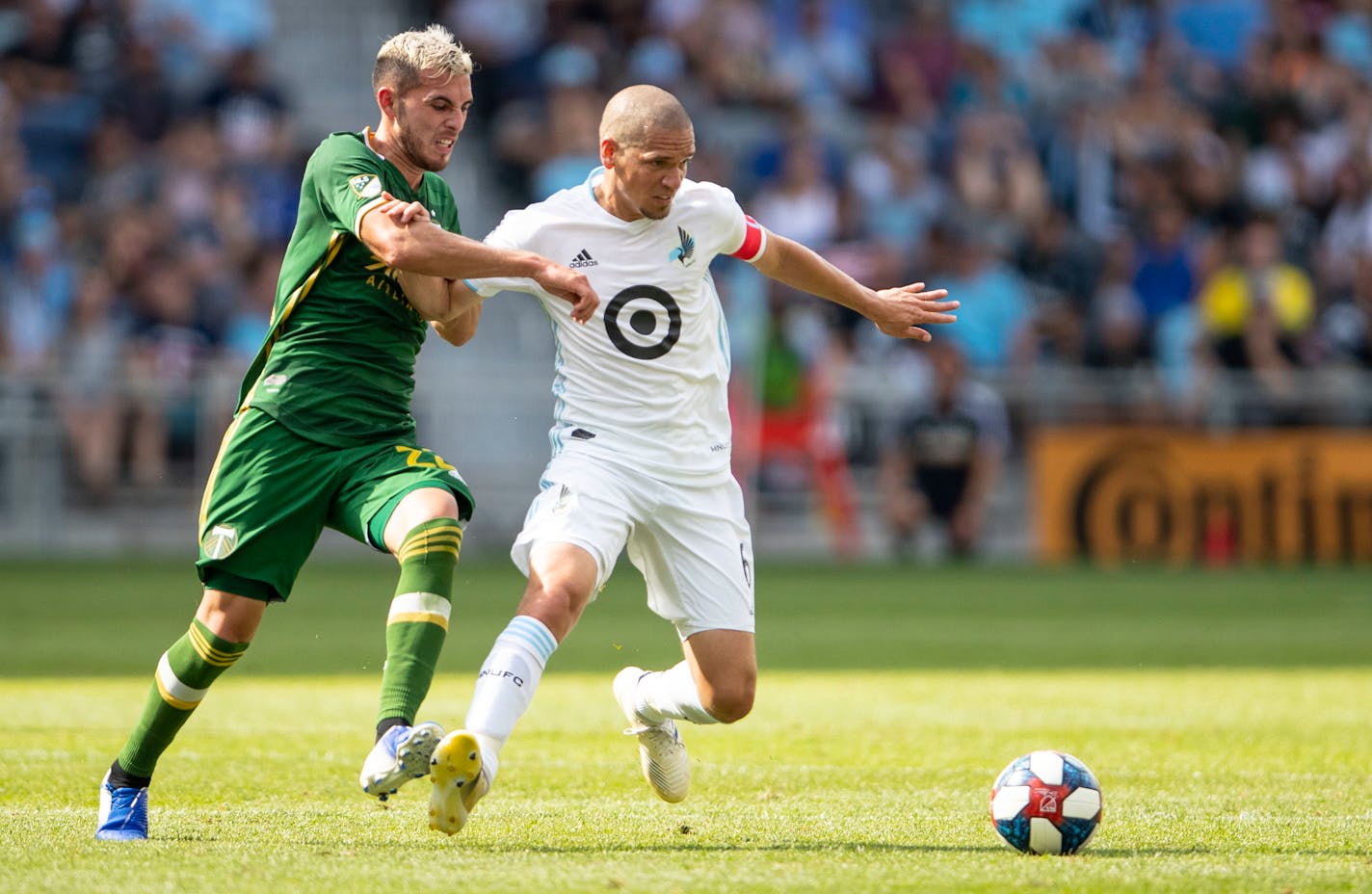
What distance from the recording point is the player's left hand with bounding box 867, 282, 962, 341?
6.89 m

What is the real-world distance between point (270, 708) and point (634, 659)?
3.01 meters

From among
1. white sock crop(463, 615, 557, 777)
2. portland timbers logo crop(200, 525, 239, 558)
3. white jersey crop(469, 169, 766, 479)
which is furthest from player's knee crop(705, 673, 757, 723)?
portland timbers logo crop(200, 525, 239, 558)

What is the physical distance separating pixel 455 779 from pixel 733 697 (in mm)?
1584

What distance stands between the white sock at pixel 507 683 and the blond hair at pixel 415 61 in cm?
183

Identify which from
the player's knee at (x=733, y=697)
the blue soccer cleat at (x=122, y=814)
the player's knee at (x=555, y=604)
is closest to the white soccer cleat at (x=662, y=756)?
the player's knee at (x=733, y=697)

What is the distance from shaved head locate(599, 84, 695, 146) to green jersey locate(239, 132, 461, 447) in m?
0.74

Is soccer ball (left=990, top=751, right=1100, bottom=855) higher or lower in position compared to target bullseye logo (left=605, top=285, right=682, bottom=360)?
lower

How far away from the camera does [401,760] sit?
210 inches

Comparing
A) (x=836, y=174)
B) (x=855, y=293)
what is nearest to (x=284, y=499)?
(x=855, y=293)

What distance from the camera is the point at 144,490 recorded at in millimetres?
18234

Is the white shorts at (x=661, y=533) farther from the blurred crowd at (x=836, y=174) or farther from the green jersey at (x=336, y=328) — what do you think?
the blurred crowd at (x=836, y=174)

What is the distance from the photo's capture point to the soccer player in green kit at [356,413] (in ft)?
19.4

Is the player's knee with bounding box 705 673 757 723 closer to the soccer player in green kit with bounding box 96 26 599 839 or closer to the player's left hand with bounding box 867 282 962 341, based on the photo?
the soccer player in green kit with bounding box 96 26 599 839

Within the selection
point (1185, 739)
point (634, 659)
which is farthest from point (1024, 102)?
point (1185, 739)
